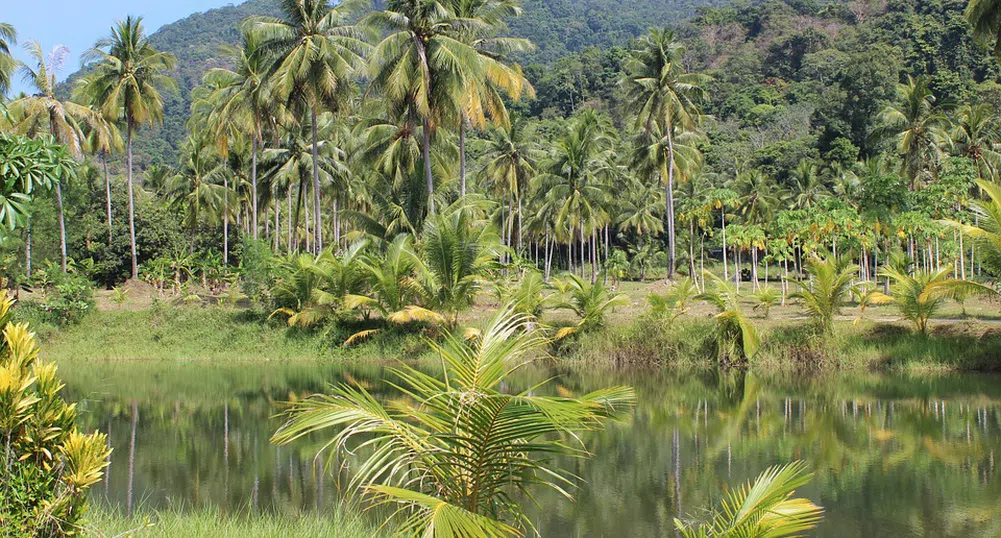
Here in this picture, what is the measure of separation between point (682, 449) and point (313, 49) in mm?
21568

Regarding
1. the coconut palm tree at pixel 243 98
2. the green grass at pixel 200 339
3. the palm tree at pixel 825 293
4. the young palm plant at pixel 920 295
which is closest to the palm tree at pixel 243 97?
the coconut palm tree at pixel 243 98

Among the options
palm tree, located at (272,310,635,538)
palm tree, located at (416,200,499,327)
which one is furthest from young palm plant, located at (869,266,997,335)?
palm tree, located at (272,310,635,538)

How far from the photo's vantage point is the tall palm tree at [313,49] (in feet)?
96.1

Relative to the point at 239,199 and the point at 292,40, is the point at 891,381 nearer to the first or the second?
the point at 292,40

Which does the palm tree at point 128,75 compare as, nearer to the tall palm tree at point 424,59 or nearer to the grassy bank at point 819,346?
the tall palm tree at point 424,59

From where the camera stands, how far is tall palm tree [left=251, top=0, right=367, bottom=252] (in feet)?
96.1

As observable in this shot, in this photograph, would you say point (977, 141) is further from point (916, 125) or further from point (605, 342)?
point (605, 342)

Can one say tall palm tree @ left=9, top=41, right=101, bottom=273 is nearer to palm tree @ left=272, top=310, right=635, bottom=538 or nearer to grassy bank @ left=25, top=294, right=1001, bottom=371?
grassy bank @ left=25, top=294, right=1001, bottom=371

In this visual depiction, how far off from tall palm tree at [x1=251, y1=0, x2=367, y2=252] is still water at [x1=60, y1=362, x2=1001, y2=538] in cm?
1193

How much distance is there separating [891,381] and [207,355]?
22.1 meters

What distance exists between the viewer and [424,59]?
27.8 m

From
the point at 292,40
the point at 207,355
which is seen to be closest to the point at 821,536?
the point at 207,355

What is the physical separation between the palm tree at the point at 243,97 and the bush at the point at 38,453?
27889mm

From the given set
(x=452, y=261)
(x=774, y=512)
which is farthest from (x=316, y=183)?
(x=774, y=512)
